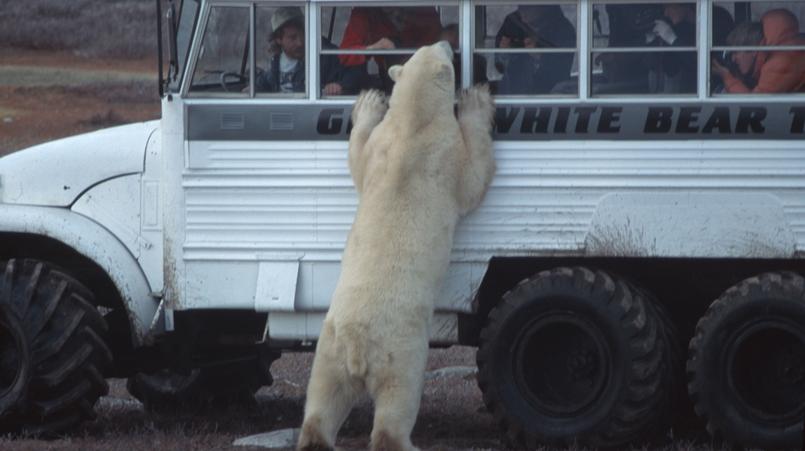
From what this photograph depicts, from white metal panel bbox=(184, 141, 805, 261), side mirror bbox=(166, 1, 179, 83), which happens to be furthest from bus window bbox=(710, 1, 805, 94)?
side mirror bbox=(166, 1, 179, 83)

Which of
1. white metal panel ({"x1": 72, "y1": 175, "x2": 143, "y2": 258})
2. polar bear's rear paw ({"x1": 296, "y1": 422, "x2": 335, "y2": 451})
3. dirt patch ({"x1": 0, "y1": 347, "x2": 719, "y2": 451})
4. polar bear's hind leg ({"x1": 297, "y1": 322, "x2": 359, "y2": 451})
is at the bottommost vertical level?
dirt patch ({"x1": 0, "y1": 347, "x2": 719, "y2": 451})

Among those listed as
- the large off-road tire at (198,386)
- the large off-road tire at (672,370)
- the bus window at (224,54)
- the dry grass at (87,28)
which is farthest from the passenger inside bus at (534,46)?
the dry grass at (87,28)

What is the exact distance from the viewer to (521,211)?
7496 millimetres

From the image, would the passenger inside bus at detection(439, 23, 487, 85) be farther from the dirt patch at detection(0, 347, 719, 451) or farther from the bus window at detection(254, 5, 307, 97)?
the dirt patch at detection(0, 347, 719, 451)

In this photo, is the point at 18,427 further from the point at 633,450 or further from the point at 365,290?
the point at 633,450

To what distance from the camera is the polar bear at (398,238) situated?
6898 millimetres

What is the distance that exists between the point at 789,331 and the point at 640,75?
1446 millimetres

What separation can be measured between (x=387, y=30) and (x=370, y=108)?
442 mm

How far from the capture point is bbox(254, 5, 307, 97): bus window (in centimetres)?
773

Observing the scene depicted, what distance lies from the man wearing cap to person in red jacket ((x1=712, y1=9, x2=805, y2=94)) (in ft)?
6.12

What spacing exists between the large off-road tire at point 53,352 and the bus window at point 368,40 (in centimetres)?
175

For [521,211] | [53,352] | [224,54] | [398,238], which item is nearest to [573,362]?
[521,211]

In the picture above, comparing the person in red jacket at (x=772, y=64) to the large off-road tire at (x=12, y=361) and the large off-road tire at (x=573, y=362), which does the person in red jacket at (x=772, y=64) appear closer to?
the large off-road tire at (x=573, y=362)

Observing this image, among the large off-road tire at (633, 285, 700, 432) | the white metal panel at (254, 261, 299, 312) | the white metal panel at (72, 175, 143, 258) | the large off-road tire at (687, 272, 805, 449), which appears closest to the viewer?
the large off-road tire at (687, 272, 805, 449)
